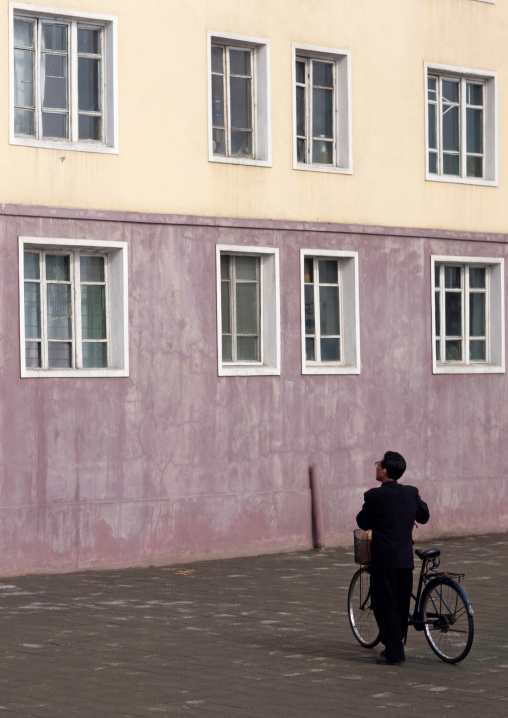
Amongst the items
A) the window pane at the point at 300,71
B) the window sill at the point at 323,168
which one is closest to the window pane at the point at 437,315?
the window sill at the point at 323,168

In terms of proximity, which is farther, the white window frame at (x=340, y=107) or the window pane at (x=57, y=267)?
the white window frame at (x=340, y=107)

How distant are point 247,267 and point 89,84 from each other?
329 cm

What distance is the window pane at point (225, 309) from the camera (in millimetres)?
19969

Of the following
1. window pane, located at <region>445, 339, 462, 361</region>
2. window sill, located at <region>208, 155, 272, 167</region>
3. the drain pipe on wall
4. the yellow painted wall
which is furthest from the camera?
window pane, located at <region>445, 339, 462, 361</region>

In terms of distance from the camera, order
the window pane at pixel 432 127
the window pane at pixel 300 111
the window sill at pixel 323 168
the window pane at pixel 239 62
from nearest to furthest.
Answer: the window pane at pixel 239 62, the window sill at pixel 323 168, the window pane at pixel 300 111, the window pane at pixel 432 127

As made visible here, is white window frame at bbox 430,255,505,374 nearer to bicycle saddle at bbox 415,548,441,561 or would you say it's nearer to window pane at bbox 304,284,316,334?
window pane at bbox 304,284,316,334

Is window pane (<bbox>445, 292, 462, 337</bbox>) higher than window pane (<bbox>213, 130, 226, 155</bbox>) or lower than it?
lower

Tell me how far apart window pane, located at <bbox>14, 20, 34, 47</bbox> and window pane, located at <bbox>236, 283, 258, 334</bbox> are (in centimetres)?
425

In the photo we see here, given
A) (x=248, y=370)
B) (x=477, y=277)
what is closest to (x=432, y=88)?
(x=477, y=277)

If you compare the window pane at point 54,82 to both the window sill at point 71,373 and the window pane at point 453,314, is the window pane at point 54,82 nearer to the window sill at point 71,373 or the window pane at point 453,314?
the window sill at point 71,373

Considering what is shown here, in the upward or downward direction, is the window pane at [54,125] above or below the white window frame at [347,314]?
above

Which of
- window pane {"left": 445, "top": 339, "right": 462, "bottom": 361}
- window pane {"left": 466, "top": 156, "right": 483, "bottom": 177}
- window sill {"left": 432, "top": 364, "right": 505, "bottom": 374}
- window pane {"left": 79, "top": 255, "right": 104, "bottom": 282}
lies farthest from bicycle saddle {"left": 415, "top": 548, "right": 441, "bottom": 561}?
window pane {"left": 466, "top": 156, "right": 483, "bottom": 177}

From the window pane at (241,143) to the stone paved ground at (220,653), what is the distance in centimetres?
567

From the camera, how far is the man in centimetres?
1116
